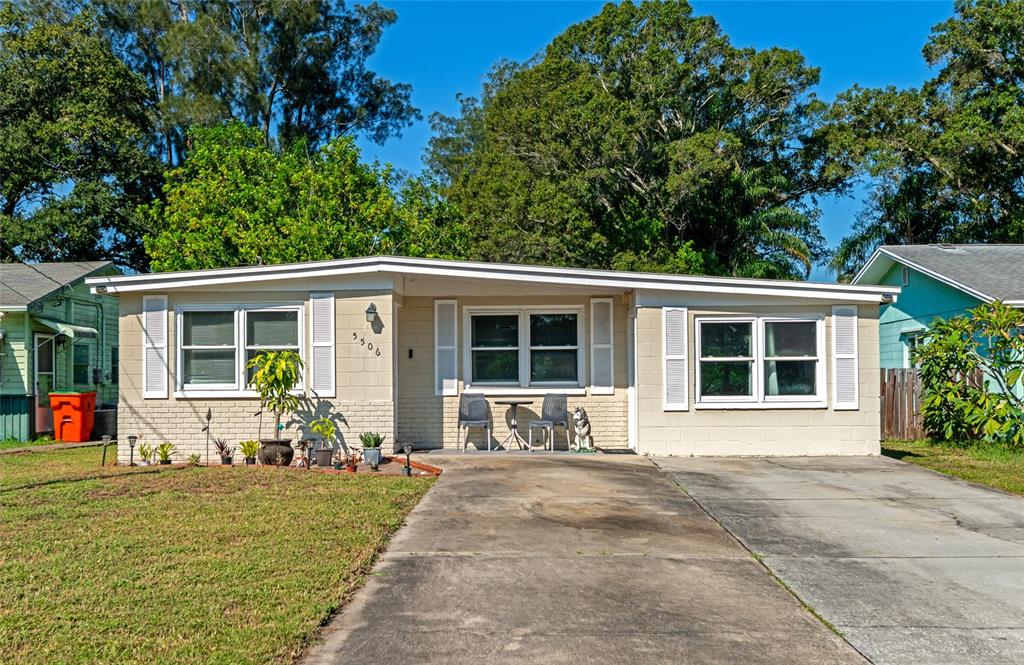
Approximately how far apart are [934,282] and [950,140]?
34.8 feet

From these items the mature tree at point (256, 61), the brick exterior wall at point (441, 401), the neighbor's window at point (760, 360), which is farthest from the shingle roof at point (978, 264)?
the mature tree at point (256, 61)

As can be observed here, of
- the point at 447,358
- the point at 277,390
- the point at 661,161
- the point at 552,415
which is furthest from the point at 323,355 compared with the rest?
the point at 661,161

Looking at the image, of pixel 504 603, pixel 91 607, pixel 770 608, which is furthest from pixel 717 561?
pixel 91 607

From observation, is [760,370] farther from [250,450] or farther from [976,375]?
[250,450]

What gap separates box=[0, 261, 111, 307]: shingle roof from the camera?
15812 millimetres

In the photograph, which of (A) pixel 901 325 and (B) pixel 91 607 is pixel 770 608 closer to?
(B) pixel 91 607

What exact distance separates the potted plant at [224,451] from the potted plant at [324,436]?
1.15m

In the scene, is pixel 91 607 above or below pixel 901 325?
below

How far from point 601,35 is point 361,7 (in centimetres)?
1056

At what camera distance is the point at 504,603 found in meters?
4.88

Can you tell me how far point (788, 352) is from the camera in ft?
39.3

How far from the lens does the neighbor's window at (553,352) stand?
12898 millimetres

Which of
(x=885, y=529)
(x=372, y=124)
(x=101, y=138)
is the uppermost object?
(x=372, y=124)

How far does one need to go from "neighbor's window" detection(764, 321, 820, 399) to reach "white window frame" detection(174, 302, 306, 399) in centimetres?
672
